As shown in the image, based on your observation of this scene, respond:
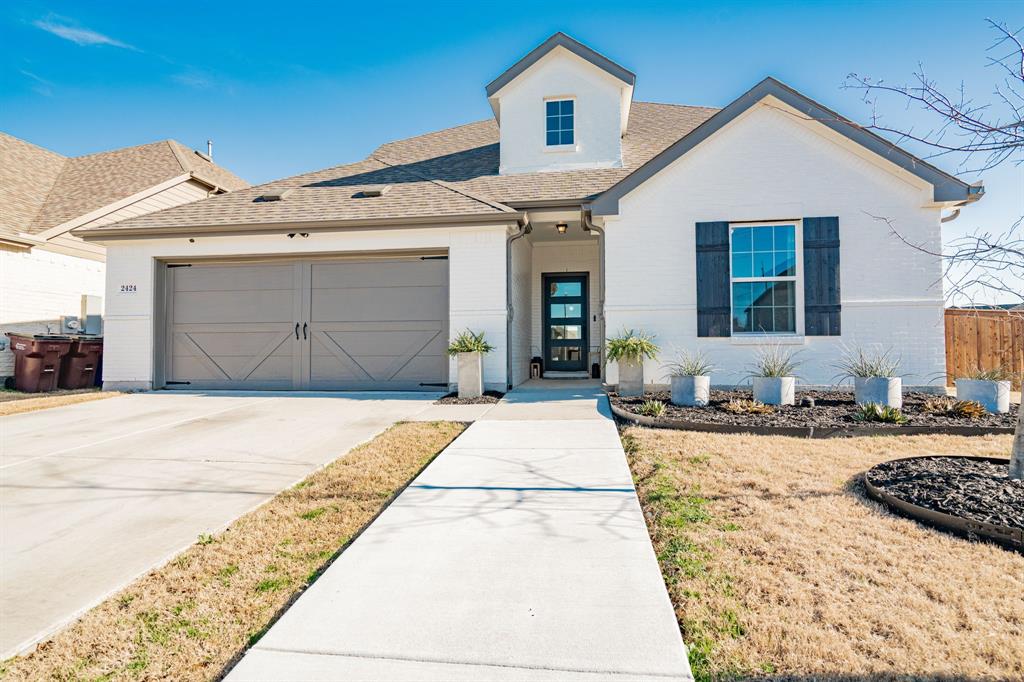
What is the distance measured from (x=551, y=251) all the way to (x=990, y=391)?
8798 mm

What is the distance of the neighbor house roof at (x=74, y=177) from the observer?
12539mm

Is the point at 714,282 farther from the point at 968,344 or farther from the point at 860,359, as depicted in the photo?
the point at 968,344

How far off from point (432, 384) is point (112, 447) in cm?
503

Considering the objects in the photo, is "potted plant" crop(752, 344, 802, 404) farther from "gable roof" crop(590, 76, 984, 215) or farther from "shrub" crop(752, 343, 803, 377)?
"gable roof" crop(590, 76, 984, 215)

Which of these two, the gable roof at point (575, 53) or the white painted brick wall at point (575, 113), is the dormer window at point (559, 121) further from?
the gable roof at point (575, 53)

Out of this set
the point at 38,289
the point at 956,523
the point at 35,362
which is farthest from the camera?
the point at 38,289

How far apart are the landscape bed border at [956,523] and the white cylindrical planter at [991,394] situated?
4.26 meters

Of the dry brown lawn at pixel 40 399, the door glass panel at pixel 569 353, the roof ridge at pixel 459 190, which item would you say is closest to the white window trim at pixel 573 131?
the roof ridge at pixel 459 190

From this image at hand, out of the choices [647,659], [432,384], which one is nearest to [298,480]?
[647,659]

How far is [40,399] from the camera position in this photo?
908 centimetres

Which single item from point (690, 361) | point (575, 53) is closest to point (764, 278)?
point (690, 361)

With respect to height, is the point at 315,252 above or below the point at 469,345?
above

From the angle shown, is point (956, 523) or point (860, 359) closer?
point (956, 523)

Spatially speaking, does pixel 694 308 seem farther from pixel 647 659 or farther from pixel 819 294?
pixel 647 659
